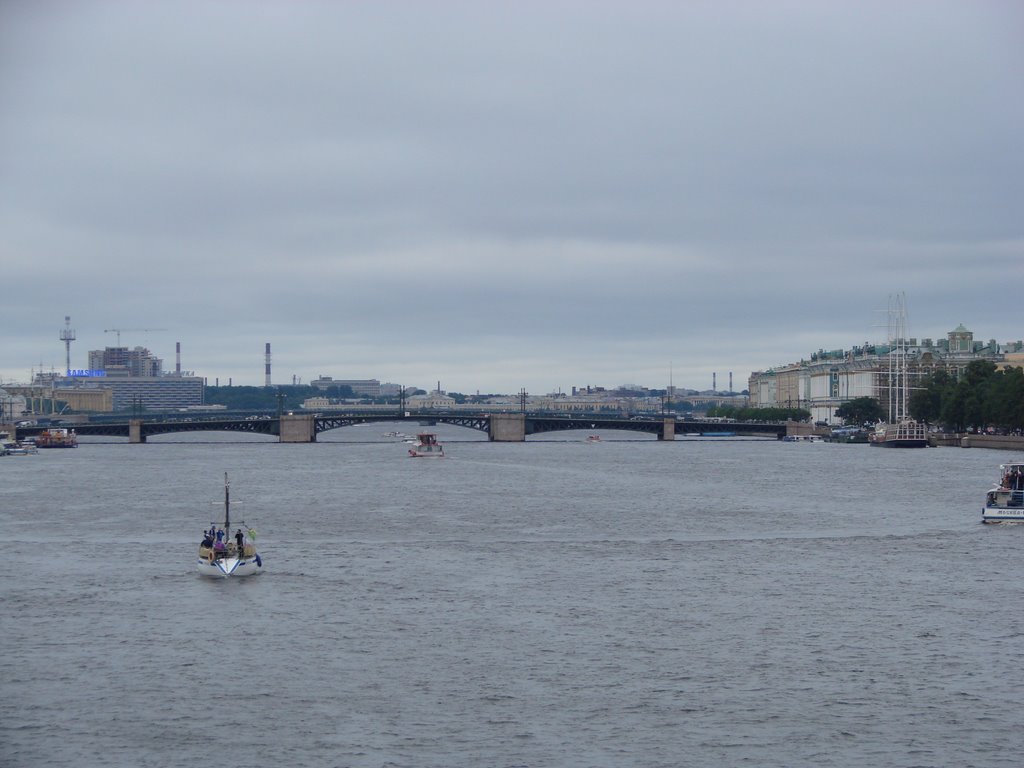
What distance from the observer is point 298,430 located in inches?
6693

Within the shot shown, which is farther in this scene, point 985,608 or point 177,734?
point 985,608

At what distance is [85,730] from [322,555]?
22951 millimetres

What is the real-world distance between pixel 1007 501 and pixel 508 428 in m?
118

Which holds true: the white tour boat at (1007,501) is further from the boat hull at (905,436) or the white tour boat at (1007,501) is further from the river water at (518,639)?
the boat hull at (905,436)

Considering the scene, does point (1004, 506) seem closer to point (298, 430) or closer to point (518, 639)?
point (518, 639)

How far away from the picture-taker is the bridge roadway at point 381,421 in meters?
158

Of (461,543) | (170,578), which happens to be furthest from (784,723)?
(461,543)

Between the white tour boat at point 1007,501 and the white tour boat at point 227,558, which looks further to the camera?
the white tour boat at point 1007,501

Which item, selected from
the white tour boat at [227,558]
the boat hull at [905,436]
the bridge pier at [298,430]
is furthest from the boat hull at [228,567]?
the bridge pier at [298,430]

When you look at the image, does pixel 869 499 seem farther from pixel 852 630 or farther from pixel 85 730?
pixel 85 730

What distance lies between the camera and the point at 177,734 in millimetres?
26344

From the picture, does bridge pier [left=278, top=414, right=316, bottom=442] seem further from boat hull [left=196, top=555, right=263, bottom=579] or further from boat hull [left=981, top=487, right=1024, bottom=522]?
boat hull [left=196, top=555, right=263, bottom=579]

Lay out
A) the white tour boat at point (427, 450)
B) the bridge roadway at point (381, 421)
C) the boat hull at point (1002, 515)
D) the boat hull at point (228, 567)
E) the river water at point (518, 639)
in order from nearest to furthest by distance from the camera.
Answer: the river water at point (518, 639), the boat hull at point (228, 567), the boat hull at point (1002, 515), the white tour boat at point (427, 450), the bridge roadway at point (381, 421)

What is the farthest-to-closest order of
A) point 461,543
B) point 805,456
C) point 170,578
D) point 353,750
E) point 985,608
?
point 805,456, point 461,543, point 170,578, point 985,608, point 353,750
